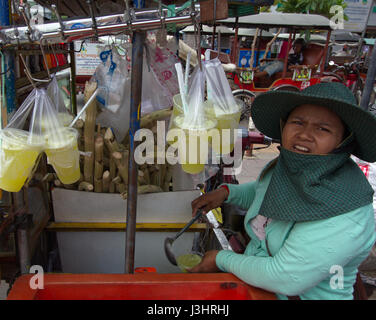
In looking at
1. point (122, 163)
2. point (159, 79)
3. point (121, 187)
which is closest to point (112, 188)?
point (121, 187)

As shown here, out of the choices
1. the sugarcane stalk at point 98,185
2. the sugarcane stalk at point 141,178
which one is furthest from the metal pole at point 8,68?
the sugarcane stalk at point 141,178

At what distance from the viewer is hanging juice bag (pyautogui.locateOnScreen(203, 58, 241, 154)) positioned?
1.24 meters

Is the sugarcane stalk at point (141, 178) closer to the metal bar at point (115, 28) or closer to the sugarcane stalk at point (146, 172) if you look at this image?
the sugarcane stalk at point (146, 172)

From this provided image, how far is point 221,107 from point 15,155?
804mm

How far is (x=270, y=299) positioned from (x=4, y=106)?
1.24 metres

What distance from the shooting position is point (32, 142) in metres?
0.98

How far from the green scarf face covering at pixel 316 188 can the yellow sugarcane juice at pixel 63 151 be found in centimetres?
77

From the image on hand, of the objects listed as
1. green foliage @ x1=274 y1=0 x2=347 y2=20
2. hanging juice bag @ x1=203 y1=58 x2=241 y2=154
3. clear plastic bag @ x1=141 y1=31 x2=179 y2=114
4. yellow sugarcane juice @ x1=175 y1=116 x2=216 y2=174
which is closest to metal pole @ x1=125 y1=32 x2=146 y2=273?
yellow sugarcane juice @ x1=175 y1=116 x2=216 y2=174

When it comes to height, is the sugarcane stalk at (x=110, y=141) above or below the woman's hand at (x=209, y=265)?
above

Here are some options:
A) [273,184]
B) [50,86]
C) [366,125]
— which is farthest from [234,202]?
[50,86]

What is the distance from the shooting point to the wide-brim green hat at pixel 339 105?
3.43 feet

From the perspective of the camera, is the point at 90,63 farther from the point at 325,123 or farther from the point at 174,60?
the point at 325,123

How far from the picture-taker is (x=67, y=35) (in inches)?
37.6

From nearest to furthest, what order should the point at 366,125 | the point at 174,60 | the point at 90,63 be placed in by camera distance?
1. the point at 366,125
2. the point at 174,60
3. the point at 90,63
